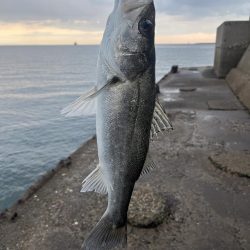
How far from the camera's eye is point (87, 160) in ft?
39.1

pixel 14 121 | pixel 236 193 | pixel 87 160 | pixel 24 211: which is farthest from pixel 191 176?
pixel 14 121

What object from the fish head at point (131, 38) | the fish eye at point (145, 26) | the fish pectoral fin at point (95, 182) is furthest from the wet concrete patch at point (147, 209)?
the fish eye at point (145, 26)

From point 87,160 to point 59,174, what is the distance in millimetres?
1426

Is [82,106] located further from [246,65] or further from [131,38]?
[246,65]

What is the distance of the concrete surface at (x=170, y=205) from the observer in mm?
7195

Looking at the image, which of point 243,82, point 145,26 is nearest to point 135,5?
point 145,26

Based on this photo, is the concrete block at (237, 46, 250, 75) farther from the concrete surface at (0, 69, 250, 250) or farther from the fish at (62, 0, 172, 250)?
the fish at (62, 0, 172, 250)

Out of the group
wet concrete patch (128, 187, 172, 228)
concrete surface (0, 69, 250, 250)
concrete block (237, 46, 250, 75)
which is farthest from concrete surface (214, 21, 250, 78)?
wet concrete patch (128, 187, 172, 228)

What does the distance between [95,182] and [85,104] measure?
3.04ft

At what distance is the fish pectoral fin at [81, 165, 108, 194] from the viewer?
3816 mm

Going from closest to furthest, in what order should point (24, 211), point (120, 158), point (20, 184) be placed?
point (120, 158) < point (24, 211) < point (20, 184)

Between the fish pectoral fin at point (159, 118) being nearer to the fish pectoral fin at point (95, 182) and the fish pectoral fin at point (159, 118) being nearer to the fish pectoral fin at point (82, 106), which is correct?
the fish pectoral fin at point (82, 106)

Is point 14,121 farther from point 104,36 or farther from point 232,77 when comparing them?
point 104,36

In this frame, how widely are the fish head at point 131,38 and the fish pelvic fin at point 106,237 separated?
1698 mm
